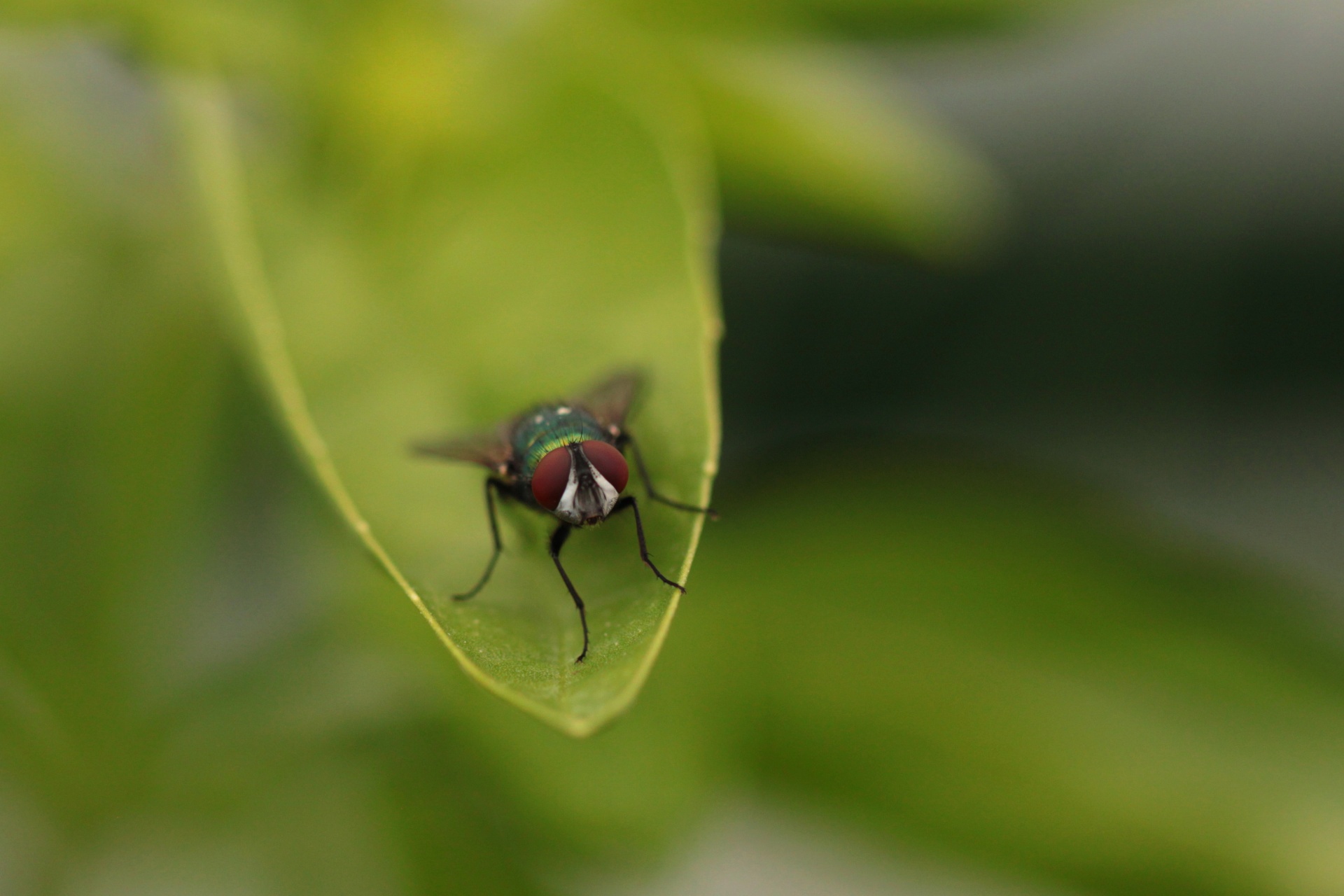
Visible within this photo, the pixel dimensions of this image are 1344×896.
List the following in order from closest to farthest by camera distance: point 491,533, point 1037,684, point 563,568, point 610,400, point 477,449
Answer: point 563,568
point 491,533
point 477,449
point 610,400
point 1037,684

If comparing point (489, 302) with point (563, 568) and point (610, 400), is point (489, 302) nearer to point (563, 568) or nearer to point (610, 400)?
point (610, 400)

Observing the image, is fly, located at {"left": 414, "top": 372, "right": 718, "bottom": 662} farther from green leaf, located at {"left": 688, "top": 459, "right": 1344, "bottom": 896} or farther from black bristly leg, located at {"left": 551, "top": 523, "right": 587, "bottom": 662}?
green leaf, located at {"left": 688, "top": 459, "right": 1344, "bottom": 896}

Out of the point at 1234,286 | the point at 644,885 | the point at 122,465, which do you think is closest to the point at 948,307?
the point at 1234,286

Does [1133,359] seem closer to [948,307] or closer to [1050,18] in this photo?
[948,307]

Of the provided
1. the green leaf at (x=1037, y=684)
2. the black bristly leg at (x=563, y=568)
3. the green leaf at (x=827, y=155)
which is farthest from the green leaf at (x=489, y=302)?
the green leaf at (x=1037, y=684)

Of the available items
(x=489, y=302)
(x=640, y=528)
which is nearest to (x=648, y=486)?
(x=640, y=528)

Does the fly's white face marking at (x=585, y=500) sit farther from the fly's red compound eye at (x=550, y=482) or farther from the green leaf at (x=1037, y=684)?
the green leaf at (x=1037, y=684)
